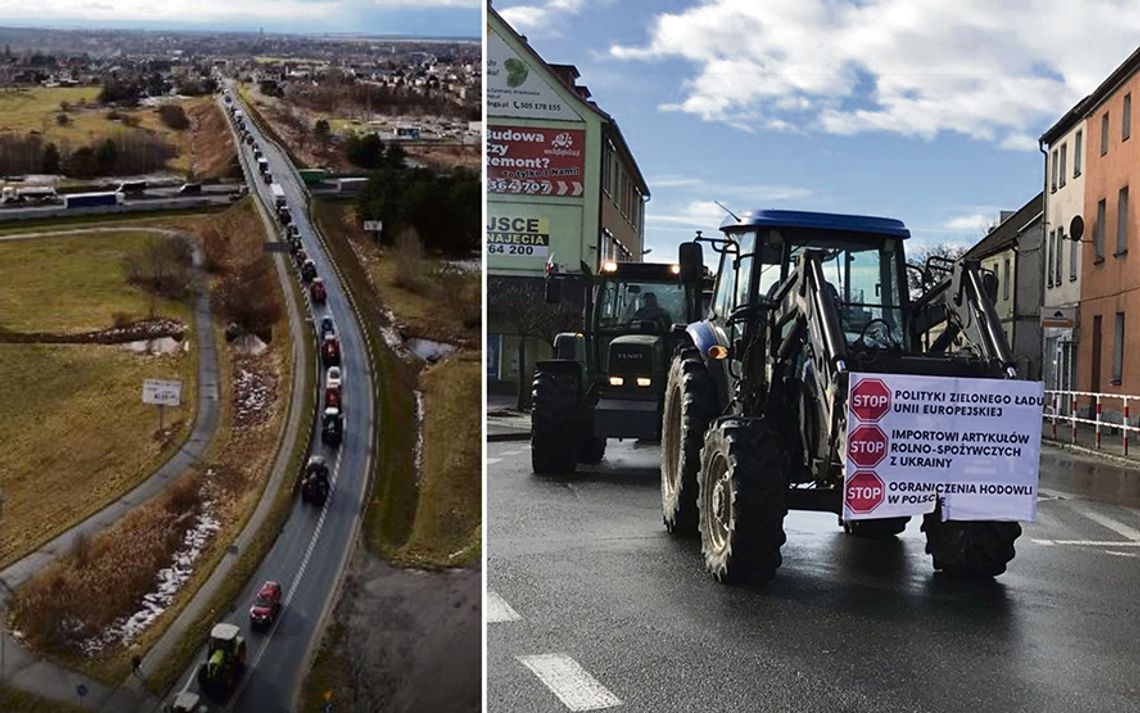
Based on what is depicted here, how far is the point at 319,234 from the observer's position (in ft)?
5.63

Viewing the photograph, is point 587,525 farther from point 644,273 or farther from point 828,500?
point 644,273

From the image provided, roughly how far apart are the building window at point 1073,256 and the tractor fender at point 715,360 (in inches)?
99.5

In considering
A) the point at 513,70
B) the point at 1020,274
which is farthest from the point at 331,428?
the point at 1020,274

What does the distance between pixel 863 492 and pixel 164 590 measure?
1849 millimetres

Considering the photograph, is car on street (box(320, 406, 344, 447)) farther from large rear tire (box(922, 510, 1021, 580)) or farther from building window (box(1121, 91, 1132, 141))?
building window (box(1121, 91, 1132, 141))

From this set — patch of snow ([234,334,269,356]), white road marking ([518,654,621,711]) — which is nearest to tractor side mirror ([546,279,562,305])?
white road marking ([518,654,621,711])

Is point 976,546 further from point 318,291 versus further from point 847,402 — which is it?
point 318,291

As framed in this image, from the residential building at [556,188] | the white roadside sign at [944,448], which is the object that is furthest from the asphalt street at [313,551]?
the white roadside sign at [944,448]

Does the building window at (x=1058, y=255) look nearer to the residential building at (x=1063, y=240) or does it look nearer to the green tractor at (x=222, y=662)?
the residential building at (x=1063, y=240)

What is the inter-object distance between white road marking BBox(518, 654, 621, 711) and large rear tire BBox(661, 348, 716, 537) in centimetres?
154

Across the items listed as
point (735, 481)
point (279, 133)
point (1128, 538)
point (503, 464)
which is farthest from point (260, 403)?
point (1128, 538)

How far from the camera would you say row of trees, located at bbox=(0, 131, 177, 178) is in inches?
63.4

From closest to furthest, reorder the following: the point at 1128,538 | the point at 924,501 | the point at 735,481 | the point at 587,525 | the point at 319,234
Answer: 1. the point at 319,234
2. the point at 924,501
3. the point at 735,481
4. the point at 587,525
5. the point at 1128,538

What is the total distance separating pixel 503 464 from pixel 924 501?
8.51ft
